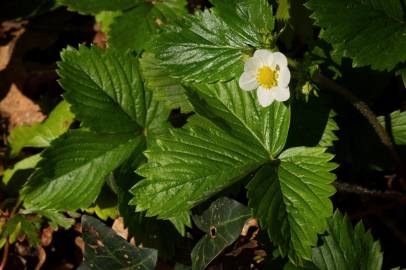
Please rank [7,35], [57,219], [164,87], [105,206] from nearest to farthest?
1. [164,87]
2. [105,206]
3. [57,219]
4. [7,35]

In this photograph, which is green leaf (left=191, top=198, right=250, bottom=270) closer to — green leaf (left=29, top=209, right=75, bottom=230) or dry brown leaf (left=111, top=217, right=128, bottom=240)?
dry brown leaf (left=111, top=217, right=128, bottom=240)

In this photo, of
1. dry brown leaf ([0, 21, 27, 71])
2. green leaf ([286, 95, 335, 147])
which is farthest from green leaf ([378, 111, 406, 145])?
dry brown leaf ([0, 21, 27, 71])

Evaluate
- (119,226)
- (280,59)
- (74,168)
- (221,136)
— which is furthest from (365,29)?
(119,226)

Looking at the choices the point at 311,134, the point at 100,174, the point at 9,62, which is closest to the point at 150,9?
the point at 100,174

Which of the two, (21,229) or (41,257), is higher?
(21,229)

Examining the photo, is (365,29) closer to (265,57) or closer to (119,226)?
→ (265,57)

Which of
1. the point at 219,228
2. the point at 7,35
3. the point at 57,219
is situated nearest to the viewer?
the point at 219,228
